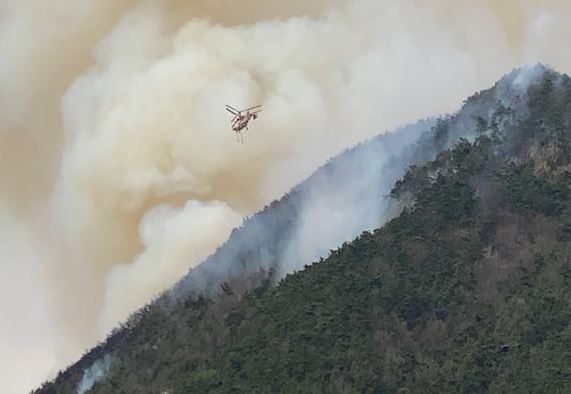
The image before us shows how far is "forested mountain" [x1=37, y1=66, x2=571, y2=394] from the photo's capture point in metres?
105

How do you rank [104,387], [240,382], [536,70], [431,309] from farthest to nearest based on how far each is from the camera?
[536,70] → [104,387] → [431,309] → [240,382]

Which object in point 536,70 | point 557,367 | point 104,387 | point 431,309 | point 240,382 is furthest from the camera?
point 536,70

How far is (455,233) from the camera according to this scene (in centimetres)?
12406

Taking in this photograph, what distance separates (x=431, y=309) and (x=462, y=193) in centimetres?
1807

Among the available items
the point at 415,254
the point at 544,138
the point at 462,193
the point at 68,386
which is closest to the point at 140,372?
the point at 68,386

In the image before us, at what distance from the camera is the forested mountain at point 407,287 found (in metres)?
105

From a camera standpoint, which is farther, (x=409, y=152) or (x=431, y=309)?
(x=409, y=152)

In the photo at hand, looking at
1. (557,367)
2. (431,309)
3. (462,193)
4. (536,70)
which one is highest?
(536,70)

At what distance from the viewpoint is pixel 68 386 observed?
140m

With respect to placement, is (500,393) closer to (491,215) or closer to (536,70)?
(491,215)

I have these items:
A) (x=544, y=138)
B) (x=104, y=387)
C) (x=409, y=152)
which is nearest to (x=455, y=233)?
(x=544, y=138)

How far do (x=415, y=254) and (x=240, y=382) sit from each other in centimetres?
2446

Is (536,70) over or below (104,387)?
over

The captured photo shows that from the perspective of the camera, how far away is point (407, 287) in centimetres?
11731
